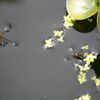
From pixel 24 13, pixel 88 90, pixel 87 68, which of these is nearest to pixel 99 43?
pixel 87 68

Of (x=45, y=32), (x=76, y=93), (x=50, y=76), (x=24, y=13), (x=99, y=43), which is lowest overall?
(x=76, y=93)

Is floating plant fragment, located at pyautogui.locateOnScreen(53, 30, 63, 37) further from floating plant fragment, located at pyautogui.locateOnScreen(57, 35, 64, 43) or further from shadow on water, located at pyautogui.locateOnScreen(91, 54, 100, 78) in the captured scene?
shadow on water, located at pyautogui.locateOnScreen(91, 54, 100, 78)

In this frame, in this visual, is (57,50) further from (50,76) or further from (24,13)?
(24,13)

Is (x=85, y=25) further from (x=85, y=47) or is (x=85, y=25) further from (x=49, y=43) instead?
(x=49, y=43)

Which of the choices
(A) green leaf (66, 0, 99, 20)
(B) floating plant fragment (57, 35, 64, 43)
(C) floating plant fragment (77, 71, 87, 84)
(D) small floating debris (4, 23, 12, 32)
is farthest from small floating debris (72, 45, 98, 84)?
(D) small floating debris (4, 23, 12, 32)

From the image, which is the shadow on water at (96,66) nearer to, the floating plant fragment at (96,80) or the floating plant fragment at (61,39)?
the floating plant fragment at (96,80)
